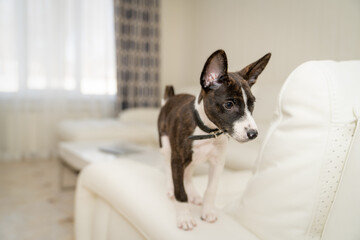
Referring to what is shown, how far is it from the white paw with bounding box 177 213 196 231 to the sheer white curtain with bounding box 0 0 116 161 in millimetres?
3444

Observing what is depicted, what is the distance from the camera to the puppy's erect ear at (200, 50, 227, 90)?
1.21ft

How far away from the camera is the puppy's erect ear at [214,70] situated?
37cm

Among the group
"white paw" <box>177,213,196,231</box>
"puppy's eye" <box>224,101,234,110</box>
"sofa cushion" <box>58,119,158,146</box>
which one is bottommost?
"sofa cushion" <box>58,119,158,146</box>

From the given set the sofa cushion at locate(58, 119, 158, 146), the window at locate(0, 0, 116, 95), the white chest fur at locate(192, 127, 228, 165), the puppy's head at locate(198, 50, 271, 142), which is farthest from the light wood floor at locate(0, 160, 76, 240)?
the puppy's head at locate(198, 50, 271, 142)

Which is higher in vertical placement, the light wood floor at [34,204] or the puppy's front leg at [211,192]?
the puppy's front leg at [211,192]

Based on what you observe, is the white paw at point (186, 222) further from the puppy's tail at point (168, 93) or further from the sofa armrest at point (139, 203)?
the puppy's tail at point (168, 93)

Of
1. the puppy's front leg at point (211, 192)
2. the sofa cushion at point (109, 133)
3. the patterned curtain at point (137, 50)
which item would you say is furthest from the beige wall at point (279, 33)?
the patterned curtain at point (137, 50)

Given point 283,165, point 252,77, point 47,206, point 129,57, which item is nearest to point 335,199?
point 283,165

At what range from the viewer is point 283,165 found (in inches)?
20.3

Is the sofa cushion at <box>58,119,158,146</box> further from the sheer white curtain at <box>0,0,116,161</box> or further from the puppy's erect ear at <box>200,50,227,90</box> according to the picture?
the puppy's erect ear at <box>200,50,227,90</box>

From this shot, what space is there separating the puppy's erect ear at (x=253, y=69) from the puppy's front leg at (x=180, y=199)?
0.19 m

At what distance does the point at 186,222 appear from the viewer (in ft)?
1.75

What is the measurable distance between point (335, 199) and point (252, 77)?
256 millimetres

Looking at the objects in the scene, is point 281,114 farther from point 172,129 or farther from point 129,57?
point 129,57
